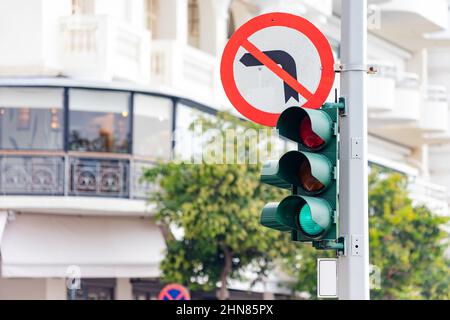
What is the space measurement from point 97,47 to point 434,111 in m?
19.7

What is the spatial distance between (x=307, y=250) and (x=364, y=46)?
20.5 metres

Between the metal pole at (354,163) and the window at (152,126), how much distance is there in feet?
66.5

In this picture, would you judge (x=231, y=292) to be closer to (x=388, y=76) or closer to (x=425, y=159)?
(x=388, y=76)

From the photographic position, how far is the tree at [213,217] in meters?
28.9

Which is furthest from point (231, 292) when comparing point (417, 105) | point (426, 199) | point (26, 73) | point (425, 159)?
point (425, 159)

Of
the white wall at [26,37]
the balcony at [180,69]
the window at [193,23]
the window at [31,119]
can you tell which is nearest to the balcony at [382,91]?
the window at [193,23]

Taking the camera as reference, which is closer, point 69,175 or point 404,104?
point 69,175

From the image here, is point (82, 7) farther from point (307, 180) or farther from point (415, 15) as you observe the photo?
point (307, 180)

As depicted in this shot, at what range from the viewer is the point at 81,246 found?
3064 cm

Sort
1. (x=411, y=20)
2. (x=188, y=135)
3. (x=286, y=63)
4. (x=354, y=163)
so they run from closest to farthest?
(x=354, y=163)
(x=286, y=63)
(x=188, y=135)
(x=411, y=20)

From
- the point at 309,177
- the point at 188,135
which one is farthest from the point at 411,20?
the point at 309,177

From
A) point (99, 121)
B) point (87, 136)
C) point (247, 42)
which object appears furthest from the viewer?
point (99, 121)

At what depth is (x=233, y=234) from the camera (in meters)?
29.1

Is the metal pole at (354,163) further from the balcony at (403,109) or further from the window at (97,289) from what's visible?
the balcony at (403,109)
